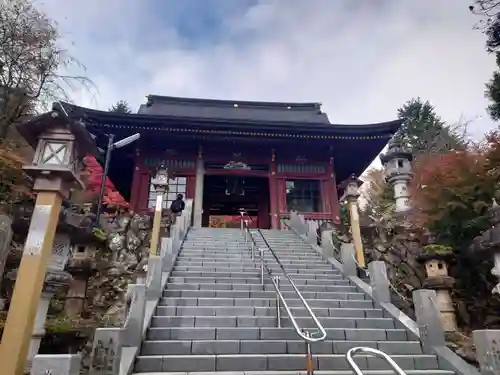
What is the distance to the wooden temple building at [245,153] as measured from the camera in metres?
14.0

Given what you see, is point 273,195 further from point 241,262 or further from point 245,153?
point 241,262

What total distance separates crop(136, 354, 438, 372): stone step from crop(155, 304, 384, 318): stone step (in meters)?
1.24

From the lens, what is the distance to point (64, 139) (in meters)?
4.82

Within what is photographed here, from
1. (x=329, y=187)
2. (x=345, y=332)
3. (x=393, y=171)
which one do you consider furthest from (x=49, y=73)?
(x=393, y=171)

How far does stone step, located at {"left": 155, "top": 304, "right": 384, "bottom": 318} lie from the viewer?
5.58 m

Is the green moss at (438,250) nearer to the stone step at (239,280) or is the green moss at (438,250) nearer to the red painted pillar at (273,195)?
the stone step at (239,280)

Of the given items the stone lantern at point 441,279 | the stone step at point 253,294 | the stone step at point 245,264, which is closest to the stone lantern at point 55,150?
the stone step at point 253,294

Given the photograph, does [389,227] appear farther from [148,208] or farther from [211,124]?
[148,208]

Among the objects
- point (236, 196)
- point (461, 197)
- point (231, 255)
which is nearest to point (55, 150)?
point (231, 255)

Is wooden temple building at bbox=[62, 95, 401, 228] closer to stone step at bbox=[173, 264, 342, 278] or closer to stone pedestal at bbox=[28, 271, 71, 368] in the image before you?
stone step at bbox=[173, 264, 342, 278]

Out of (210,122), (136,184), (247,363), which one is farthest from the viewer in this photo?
(136,184)

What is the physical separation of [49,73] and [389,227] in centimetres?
1177

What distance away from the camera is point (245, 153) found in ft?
52.0

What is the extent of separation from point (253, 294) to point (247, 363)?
7.01 feet
